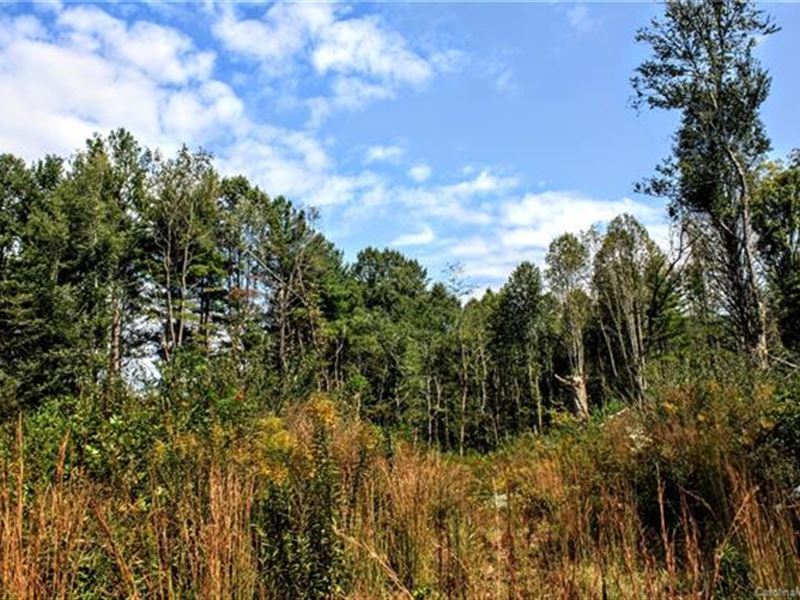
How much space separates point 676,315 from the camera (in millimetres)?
30219

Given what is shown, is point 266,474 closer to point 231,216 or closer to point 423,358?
point 231,216

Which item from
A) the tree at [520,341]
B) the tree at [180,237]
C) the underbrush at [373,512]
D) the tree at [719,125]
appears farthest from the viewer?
the tree at [520,341]

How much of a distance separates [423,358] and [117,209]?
1799cm

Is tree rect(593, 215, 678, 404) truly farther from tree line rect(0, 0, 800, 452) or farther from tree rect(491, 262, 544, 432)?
tree rect(491, 262, 544, 432)

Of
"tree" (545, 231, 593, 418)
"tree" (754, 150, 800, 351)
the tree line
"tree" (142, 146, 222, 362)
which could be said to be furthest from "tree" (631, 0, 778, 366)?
"tree" (142, 146, 222, 362)

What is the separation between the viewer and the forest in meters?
2.44

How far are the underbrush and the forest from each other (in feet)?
0.08

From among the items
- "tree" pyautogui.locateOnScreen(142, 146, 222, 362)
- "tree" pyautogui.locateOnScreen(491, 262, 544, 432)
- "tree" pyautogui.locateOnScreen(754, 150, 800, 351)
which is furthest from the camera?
"tree" pyautogui.locateOnScreen(491, 262, 544, 432)

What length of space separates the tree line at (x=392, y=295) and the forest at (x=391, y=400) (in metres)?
0.10

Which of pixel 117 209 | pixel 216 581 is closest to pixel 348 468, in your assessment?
pixel 216 581

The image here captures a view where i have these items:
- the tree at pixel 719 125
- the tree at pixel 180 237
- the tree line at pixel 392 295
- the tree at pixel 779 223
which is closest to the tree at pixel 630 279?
the tree line at pixel 392 295

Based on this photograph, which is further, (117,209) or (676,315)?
(676,315)

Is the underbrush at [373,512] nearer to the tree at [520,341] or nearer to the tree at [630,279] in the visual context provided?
the tree at [630,279]

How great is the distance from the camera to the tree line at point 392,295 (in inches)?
438
